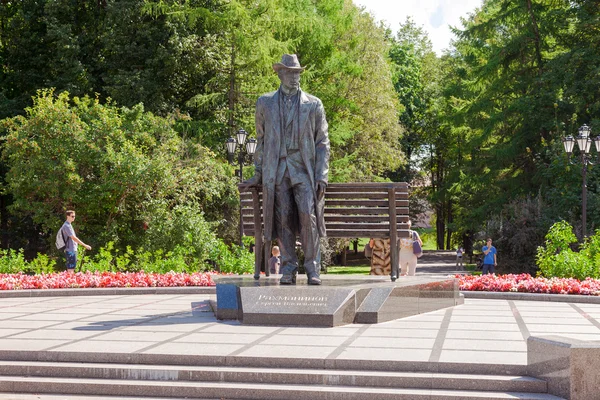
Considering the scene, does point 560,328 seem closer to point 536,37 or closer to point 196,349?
point 196,349

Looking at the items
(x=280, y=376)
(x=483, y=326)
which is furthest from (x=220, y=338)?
(x=483, y=326)

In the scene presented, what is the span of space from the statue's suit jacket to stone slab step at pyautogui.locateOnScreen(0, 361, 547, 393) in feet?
10.8

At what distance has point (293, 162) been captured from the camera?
10.2 m

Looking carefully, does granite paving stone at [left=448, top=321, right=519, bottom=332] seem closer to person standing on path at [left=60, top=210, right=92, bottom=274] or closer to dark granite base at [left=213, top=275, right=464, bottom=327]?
dark granite base at [left=213, top=275, right=464, bottom=327]

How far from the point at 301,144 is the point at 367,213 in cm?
184

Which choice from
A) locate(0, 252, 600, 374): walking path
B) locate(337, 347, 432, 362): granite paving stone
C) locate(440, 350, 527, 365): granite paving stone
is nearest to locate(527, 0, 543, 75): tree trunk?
locate(0, 252, 600, 374): walking path

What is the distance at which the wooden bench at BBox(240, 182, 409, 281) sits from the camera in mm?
11289

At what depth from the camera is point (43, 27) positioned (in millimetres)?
33719

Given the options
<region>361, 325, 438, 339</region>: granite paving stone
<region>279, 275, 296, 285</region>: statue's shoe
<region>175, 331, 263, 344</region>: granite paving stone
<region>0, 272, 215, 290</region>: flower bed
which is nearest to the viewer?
<region>175, 331, 263, 344</region>: granite paving stone

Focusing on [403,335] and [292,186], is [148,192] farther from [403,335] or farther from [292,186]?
[403,335]

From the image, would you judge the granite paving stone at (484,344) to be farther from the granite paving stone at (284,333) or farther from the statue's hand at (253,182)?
the statue's hand at (253,182)

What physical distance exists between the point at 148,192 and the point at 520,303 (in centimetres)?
1442

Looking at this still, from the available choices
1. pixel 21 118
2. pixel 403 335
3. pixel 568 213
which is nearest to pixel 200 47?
pixel 21 118

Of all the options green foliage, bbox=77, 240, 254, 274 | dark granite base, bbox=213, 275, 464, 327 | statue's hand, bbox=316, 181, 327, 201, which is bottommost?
dark granite base, bbox=213, 275, 464, 327
